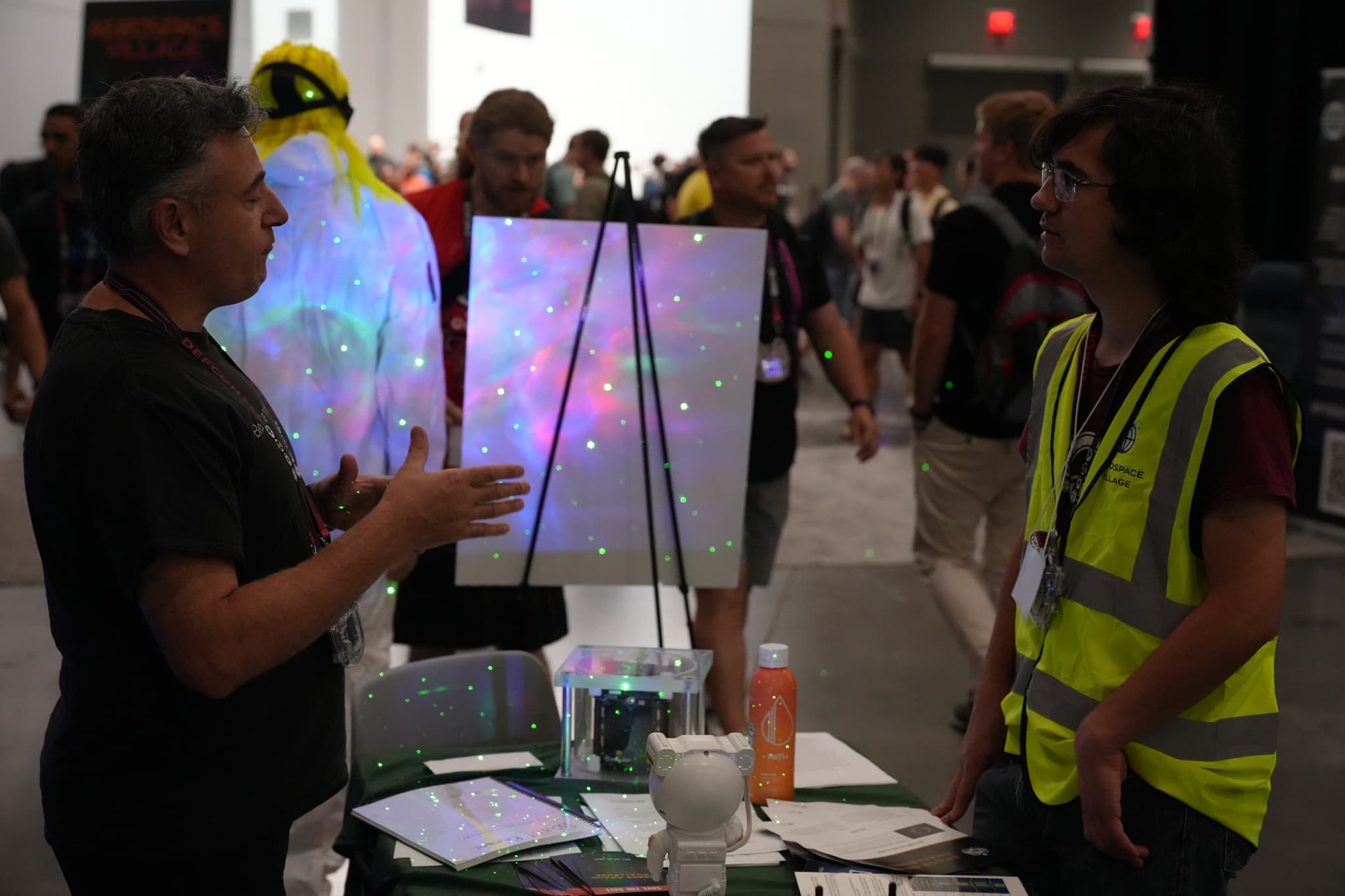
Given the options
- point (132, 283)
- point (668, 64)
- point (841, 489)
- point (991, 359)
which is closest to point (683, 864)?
point (132, 283)

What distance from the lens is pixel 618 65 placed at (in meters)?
12.4

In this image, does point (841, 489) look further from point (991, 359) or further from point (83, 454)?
point (83, 454)

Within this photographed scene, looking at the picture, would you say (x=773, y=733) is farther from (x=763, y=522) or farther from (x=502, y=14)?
(x=502, y=14)

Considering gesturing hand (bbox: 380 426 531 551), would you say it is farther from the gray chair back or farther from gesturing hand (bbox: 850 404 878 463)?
gesturing hand (bbox: 850 404 878 463)

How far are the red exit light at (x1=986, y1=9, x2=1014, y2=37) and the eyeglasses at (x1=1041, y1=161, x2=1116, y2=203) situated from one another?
17.6 meters

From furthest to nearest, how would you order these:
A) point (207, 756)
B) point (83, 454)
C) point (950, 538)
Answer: point (950, 538)
point (207, 756)
point (83, 454)

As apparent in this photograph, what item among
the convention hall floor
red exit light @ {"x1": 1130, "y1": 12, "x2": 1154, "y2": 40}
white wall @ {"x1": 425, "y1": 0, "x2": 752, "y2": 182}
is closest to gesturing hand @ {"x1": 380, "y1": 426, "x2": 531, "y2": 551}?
the convention hall floor

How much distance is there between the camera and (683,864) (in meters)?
1.29

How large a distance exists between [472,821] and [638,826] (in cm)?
21

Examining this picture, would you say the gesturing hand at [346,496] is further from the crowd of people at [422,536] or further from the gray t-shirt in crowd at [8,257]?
the gray t-shirt in crowd at [8,257]

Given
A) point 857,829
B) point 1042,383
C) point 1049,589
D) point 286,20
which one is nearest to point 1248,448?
point 1049,589

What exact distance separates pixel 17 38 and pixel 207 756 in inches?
492

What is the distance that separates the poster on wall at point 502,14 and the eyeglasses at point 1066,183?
206cm

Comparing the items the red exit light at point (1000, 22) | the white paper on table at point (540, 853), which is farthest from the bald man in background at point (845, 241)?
the red exit light at point (1000, 22)
